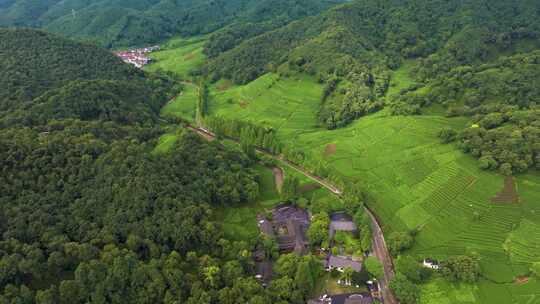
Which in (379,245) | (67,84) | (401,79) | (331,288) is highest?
(67,84)

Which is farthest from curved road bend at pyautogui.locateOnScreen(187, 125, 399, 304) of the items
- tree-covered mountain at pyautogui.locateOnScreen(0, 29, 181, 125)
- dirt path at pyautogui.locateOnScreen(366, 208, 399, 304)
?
tree-covered mountain at pyautogui.locateOnScreen(0, 29, 181, 125)

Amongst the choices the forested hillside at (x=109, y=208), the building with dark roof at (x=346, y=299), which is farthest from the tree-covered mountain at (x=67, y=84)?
the building with dark roof at (x=346, y=299)

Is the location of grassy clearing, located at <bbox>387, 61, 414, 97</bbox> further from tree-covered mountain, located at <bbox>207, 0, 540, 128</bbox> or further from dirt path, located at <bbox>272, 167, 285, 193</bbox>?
dirt path, located at <bbox>272, 167, 285, 193</bbox>

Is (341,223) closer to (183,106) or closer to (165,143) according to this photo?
(165,143)

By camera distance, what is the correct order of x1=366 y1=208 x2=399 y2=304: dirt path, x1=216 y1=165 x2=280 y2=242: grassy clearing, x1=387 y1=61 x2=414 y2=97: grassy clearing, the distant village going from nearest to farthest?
x1=366 y1=208 x2=399 y2=304: dirt path, x1=216 y1=165 x2=280 y2=242: grassy clearing, x1=387 y1=61 x2=414 y2=97: grassy clearing, the distant village

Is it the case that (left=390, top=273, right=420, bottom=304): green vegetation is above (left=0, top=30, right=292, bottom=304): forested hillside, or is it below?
below

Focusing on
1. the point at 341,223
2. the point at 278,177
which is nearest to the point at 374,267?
the point at 341,223
